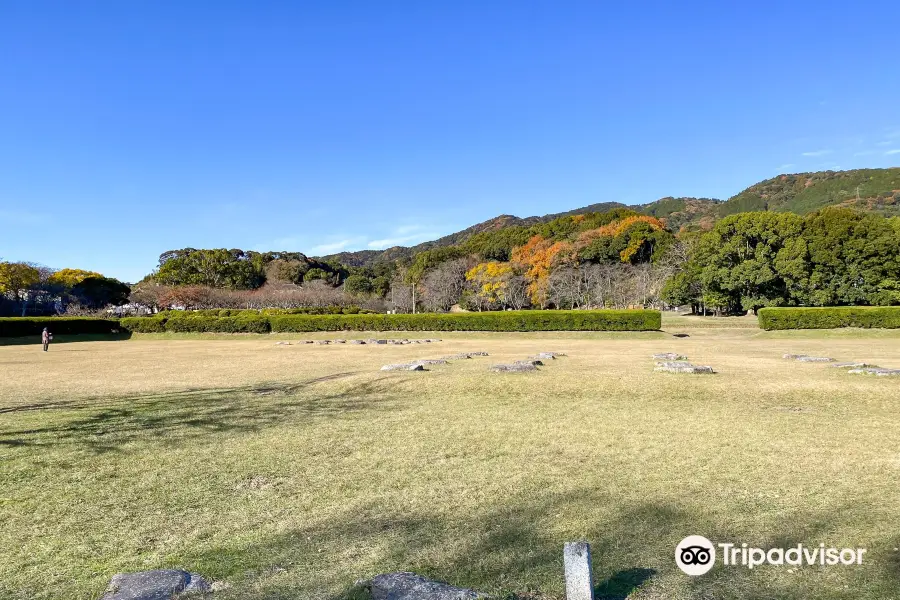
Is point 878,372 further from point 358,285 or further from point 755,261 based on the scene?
point 358,285

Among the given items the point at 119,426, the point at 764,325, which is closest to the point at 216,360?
the point at 119,426

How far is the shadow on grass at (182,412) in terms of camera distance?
6574 millimetres

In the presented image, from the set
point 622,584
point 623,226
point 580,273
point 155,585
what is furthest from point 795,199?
point 155,585

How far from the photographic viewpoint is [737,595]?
2.72m

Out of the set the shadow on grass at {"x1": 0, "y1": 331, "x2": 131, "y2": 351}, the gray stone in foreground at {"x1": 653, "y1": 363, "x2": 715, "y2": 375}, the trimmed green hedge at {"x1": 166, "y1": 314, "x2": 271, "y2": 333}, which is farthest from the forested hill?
the shadow on grass at {"x1": 0, "y1": 331, "x2": 131, "y2": 351}

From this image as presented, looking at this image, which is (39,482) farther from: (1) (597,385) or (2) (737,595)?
(1) (597,385)

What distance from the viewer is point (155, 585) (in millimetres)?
2811

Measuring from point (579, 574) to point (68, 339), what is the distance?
35.6 metres

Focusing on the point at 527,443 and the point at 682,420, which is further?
the point at 682,420

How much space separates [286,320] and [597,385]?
82.1 ft

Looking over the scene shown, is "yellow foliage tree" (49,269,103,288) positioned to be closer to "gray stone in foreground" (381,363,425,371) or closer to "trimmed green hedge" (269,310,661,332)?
"trimmed green hedge" (269,310,661,332)

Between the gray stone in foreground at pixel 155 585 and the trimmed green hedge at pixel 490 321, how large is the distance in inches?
995

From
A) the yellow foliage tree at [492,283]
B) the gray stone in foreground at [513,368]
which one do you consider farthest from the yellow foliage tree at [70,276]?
the gray stone in foreground at [513,368]

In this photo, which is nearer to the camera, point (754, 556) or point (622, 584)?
point (622, 584)
